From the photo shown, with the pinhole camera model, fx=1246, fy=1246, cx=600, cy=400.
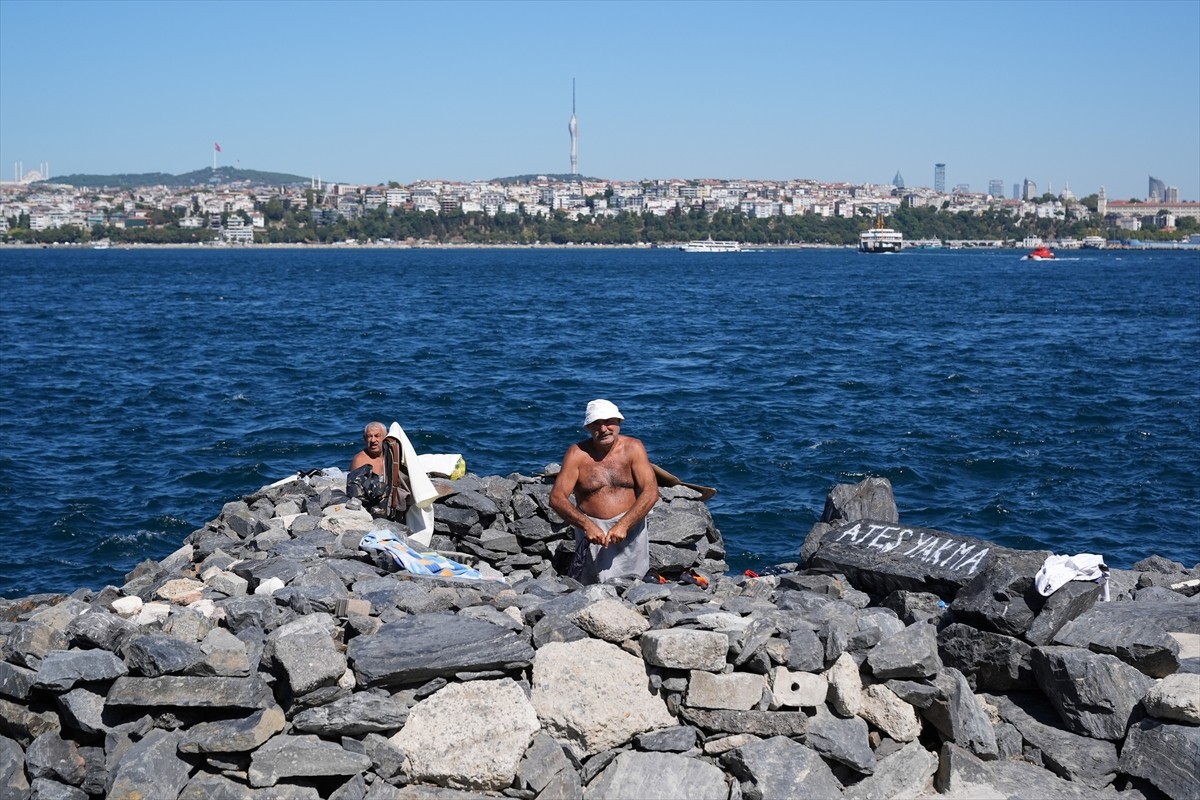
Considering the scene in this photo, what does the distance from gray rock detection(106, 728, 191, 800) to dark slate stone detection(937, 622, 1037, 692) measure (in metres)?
4.77

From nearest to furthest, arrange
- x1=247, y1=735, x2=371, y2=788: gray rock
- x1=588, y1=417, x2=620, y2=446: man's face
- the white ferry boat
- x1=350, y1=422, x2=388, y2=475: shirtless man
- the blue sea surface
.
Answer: x1=247, y1=735, x2=371, y2=788: gray rock → x1=588, y1=417, x2=620, y2=446: man's face → x1=350, y1=422, x2=388, y2=475: shirtless man → the blue sea surface → the white ferry boat

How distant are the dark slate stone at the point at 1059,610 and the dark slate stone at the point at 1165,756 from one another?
2.72ft

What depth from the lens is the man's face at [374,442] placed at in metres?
12.9

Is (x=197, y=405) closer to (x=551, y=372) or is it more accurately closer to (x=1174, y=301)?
(x=551, y=372)

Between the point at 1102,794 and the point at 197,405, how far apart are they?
91.0 feet

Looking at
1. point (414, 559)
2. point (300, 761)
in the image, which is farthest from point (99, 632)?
point (414, 559)

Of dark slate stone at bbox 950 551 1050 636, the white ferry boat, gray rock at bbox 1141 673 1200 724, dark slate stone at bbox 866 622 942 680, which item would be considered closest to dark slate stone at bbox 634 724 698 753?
dark slate stone at bbox 866 622 942 680

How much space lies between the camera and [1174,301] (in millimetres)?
75750

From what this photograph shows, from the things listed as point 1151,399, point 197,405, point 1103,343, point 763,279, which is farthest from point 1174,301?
point 197,405

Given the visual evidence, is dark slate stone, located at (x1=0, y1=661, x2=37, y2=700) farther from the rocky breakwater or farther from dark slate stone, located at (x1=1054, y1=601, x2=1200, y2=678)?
dark slate stone, located at (x1=1054, y1=601, x2=1200, y2=678)

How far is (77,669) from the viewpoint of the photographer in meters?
7.21

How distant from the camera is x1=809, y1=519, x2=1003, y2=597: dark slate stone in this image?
9906 mm

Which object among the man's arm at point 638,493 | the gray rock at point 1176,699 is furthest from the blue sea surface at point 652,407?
the gray rock at point 1176,699

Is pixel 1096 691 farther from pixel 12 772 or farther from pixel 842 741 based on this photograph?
pixel 12 772
